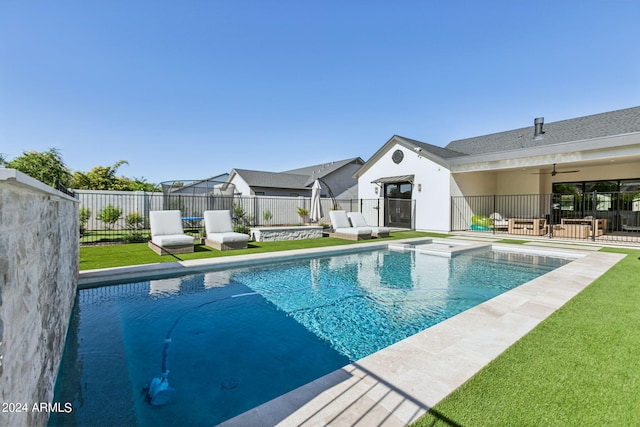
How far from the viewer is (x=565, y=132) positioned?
17.2 m

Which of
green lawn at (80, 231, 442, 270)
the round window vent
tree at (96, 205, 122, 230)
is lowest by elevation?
green lawn at (80, 231, 442, 270)

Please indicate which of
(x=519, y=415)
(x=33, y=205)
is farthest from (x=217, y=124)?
(x=519, y=415)

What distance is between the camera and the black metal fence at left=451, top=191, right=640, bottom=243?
548 inches

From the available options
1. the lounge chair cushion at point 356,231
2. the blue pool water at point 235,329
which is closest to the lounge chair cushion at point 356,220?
the lounge chair cushion at point 356,231

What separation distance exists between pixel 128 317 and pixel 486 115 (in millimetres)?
23573

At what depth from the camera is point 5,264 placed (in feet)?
4.65

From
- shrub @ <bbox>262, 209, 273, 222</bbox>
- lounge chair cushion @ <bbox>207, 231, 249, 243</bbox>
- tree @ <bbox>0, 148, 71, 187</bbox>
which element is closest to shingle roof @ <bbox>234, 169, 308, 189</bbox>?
shrub @ <bbox>262, 209, 273, 222</bbox>

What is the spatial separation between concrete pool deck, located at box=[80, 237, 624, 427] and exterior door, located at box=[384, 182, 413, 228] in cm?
1450

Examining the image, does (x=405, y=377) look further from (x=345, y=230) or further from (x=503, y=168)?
(x=503, y=168)

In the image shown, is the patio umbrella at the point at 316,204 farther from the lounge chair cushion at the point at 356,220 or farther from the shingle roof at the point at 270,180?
the shingle roof at the point at 270,180

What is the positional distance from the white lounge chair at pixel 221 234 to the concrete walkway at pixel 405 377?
794 cm

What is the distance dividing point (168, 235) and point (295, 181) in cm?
2216

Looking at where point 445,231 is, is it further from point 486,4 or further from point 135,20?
point 135,20

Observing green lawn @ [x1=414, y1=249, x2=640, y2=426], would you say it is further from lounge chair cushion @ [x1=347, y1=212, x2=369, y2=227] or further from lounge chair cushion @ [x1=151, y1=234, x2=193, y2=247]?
lounge chair cushion @ [x1=347, y1=212, x2=369, y2=227]
